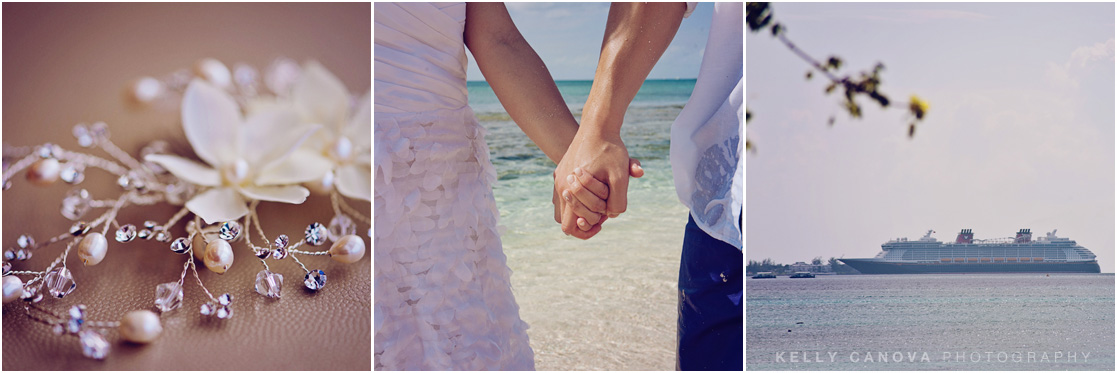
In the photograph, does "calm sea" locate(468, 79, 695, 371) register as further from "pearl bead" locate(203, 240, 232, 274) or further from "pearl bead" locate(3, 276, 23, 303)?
"pearl bead" locate(3, 276, 23, 303)

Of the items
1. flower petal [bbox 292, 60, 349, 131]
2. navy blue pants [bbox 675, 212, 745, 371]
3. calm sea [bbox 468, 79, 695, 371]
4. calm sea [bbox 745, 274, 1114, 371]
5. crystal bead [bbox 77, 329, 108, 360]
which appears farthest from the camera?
calm sea [bbox 468, 79, 695, 371]

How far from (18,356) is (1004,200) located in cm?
146

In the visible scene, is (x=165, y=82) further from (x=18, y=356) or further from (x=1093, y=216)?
(x=1093, y=216)

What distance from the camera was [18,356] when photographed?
3.34ft

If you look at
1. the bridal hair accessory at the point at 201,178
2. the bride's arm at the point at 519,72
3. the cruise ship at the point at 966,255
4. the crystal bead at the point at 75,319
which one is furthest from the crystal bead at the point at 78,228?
the cruise ship at the point at 966,255

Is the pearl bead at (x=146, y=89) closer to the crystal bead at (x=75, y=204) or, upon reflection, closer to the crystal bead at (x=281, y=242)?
the crystal bead at (x=75, y=204)

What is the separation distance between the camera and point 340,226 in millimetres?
1115

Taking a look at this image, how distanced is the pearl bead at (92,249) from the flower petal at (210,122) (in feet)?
0.58

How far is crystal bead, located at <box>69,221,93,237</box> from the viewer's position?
3.48 feet

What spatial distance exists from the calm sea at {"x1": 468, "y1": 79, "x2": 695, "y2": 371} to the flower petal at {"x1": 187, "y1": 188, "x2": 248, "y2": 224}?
0.45 meters

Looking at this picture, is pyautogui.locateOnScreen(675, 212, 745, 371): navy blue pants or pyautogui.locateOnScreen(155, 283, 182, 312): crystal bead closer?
pyautogui.locateOnScreen(155, 283, 182, 312): crystal bead

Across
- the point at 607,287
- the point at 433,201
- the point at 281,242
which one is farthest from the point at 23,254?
the point at 607,287

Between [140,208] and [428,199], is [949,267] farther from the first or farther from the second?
[140,208]

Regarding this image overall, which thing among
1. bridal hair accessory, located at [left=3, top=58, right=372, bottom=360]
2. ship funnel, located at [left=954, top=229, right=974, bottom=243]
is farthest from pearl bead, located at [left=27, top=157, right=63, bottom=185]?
ship funnel, located at [left=954, top=229, right=974, bottom=243]
